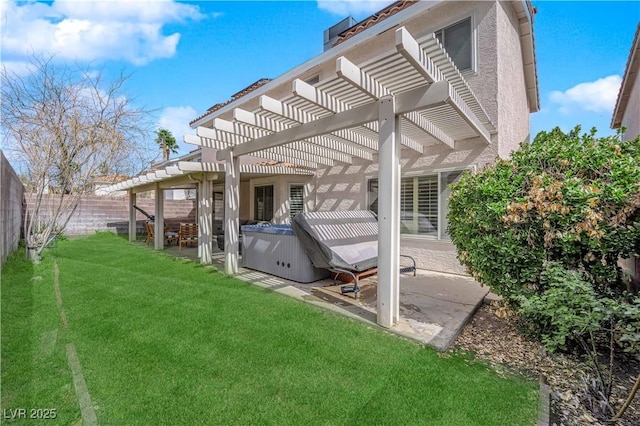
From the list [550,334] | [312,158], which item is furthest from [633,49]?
[312,158]

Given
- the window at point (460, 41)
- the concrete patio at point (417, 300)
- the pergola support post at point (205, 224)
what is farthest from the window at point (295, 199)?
the window at point (460, 41)

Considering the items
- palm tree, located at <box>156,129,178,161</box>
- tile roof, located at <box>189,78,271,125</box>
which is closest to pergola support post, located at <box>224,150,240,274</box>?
tile roof, located at <box>189,78,271,125</box>

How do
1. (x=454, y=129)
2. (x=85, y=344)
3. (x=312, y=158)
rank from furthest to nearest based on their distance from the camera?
1. (x=312, y=158)
2. (x=454, y=129)
3. (x=85, y=344)

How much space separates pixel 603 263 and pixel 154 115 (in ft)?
40.7

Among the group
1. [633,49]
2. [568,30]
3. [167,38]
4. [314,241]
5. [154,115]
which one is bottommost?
[314,241]

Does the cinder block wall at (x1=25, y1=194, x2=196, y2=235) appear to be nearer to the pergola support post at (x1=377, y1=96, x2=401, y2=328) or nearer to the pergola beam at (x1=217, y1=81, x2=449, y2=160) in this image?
the pergola beam at (x1=217, y1=81, x2=449, y2=160)

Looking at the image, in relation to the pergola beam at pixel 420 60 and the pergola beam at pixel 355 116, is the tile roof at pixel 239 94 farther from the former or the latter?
the pergola beam at pixel 420 60

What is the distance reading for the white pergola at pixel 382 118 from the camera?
4.05 meters

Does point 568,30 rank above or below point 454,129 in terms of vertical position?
above

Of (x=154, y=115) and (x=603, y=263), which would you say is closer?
(x=603, y=263)

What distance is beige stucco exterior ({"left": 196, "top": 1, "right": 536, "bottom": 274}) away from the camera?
721 centimetres

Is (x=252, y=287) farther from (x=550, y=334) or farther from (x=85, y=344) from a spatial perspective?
(x=550, y=334)

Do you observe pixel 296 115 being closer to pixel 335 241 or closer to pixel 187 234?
pixel 335 241

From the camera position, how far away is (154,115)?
34.6 ft
